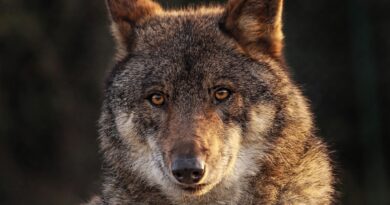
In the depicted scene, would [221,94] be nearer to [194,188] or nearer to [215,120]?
[215,120]

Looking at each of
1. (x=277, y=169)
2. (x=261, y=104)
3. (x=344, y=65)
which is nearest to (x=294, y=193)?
(x=277, y=169)

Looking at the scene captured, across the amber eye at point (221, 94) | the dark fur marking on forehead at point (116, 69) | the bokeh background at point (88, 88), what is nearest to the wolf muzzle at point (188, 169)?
the amber eye at point (221, 94)

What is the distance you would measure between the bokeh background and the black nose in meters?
9.08

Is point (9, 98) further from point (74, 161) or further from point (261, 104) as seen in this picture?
point (261, 104)

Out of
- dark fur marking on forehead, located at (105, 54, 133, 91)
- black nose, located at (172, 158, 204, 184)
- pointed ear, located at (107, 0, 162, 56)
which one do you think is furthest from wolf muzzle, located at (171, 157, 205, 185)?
pointed ear, located at (107, 0, 162, 56)

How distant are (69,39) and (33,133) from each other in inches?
81.4

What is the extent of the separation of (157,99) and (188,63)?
0.35 meters

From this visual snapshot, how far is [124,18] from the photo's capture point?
7602mm

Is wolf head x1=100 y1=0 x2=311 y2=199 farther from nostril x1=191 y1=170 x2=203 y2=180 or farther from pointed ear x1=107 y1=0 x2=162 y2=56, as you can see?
pointed ear x1=107 y1=0 x2=162 y2=56

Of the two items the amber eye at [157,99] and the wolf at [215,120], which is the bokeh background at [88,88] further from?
the amber eye at [157,99]

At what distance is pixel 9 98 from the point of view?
739 inches

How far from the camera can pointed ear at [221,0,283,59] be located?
7.27 m

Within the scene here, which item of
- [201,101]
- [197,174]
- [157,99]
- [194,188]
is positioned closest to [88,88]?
[157,99]

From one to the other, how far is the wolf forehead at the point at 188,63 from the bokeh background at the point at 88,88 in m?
8.19
